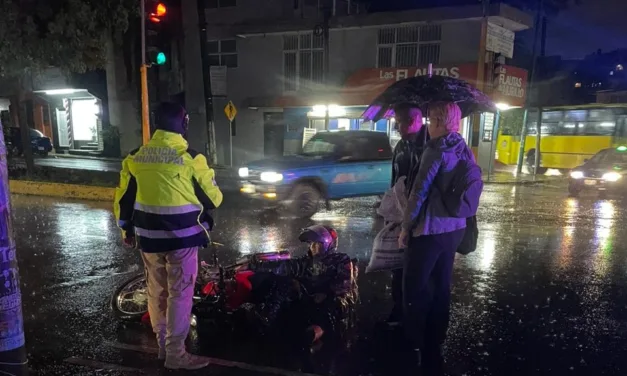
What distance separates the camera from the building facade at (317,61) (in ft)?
66.7

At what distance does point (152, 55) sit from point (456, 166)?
25.1 ft

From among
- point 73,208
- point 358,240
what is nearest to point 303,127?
point 73,208

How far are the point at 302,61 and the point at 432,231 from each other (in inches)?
815

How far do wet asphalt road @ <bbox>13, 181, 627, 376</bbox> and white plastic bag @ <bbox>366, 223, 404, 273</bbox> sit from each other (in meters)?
0.68

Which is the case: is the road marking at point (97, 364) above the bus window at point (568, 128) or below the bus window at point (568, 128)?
below

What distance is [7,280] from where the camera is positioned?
7.54 feet

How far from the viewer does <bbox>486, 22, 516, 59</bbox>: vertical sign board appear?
20031 mm

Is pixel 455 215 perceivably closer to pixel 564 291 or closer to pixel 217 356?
pixel 217 356

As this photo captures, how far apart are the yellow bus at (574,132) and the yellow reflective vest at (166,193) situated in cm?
2125

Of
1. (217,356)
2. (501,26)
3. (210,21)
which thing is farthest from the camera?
(210,21)

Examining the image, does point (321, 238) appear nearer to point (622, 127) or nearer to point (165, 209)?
point (165, 209)

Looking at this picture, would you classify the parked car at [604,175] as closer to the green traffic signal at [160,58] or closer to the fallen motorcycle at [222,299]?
the green traffic signal at [160,58]

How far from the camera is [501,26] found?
21.0 m

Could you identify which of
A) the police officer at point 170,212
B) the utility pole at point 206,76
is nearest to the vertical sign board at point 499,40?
the utility pole at point 206,76
